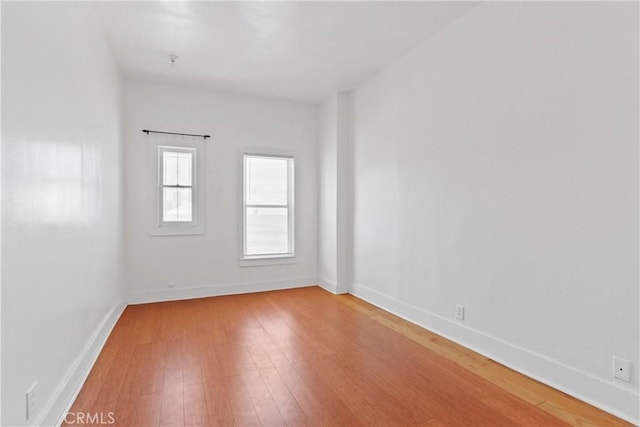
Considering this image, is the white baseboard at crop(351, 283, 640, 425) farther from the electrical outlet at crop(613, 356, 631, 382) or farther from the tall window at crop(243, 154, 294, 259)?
the tall window at crop(243, 154, 294, 259)

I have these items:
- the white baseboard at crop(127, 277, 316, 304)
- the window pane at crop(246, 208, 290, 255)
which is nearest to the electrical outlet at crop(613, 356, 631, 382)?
the white baseboard at crop(127, 277, 316, 304)

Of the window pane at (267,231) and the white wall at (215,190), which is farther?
the window pane at (267,231)

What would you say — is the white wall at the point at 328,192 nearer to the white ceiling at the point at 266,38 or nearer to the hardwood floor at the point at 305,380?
the white ceiling at the point at 266,38

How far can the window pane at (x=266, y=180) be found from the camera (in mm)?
4898

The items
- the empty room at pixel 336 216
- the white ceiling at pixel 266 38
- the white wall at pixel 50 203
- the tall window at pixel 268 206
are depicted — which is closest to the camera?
the white wall at pixel 50 203

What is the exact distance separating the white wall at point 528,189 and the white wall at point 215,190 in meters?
1.79

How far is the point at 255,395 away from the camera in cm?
209

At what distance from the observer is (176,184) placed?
4449 millimetres

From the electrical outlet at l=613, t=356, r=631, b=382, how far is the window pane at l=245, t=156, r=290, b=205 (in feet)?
13.2

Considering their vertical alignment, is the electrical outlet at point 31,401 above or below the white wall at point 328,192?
below

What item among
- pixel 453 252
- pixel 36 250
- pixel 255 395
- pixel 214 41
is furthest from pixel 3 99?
pixel 453 252

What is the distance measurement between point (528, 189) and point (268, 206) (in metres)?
3.44

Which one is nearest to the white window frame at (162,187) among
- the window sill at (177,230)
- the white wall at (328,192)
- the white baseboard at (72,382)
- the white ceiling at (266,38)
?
the window sill at (177,230)

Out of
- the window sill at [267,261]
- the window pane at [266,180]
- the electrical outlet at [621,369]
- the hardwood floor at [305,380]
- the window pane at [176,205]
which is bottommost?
the hardwood floor at [305,380]
